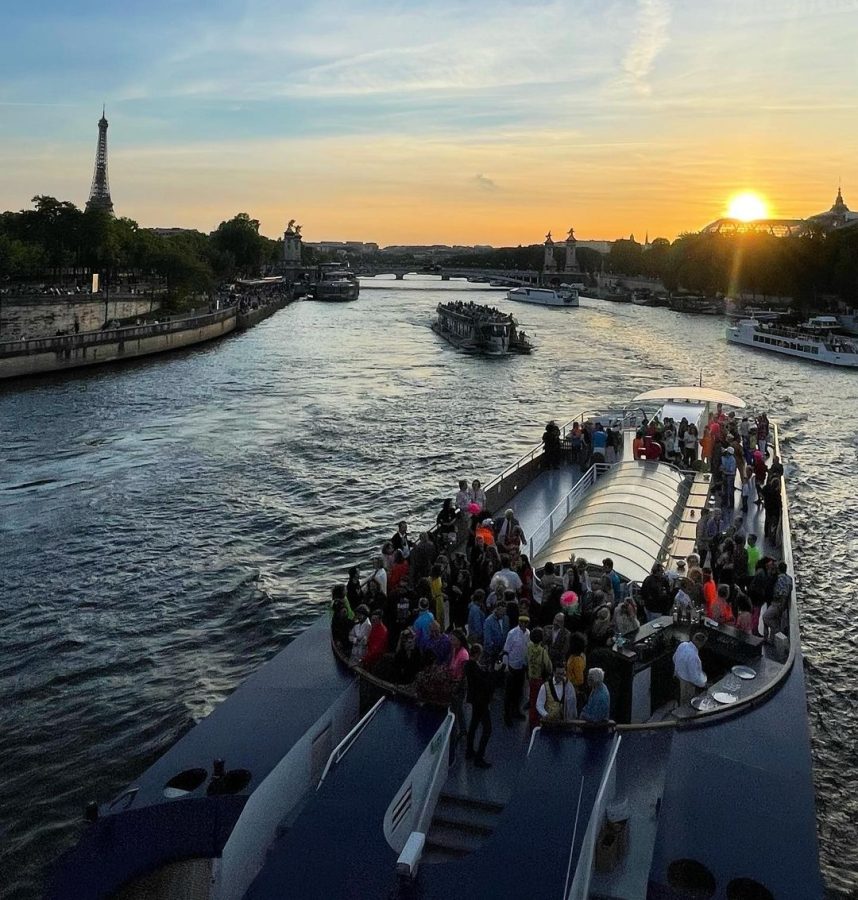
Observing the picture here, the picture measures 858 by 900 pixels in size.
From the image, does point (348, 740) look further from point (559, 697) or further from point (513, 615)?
point (513, 615)

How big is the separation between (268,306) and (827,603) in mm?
88242

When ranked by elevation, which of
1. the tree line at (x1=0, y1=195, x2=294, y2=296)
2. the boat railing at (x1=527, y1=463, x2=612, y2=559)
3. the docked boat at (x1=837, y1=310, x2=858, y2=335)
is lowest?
the boat railing at (x1=527, y1=463, x2=612, y2=559)

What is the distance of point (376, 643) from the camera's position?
8.12 meters

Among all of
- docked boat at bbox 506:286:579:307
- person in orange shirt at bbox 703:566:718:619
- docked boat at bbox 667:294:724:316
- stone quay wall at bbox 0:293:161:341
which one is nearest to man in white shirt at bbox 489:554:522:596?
person in orange shirt at bbox 703:566:718:619

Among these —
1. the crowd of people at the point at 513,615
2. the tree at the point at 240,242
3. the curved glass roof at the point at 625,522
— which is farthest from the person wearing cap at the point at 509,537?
the tree at the point at 240,242

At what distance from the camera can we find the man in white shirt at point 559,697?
6.92 metres

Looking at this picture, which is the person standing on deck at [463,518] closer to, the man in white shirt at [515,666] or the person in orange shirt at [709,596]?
the person in orange shirt at [709,596]

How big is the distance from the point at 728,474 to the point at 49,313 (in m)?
43.8

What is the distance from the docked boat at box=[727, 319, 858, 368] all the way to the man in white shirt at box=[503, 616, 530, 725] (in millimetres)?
52130

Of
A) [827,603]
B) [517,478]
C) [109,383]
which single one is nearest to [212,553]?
[517,478]

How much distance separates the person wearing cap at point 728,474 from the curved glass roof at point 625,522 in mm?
1283

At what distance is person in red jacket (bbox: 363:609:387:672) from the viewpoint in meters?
8.05

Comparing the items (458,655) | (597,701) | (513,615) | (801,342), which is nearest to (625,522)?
(513,615)

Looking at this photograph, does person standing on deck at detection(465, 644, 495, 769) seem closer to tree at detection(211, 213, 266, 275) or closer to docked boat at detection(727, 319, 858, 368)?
docked boat at detection(727, 319, 858, 368)
